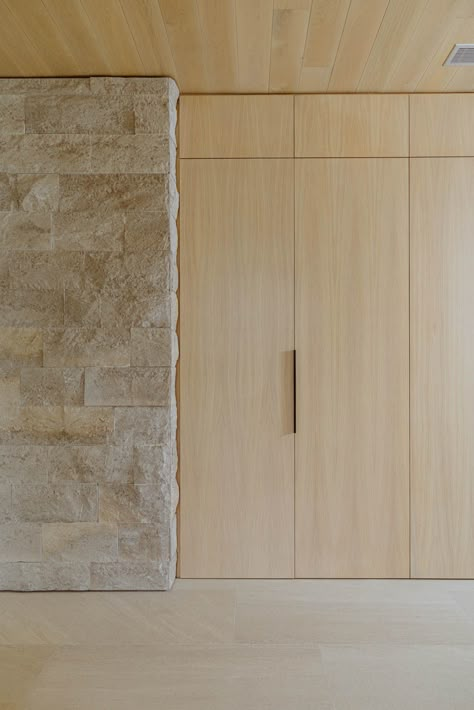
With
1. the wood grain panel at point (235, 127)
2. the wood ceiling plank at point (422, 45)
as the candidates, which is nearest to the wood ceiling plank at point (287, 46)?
the wood grain panel at point (235, 127)

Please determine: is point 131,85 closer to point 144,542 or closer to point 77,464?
point 77,464

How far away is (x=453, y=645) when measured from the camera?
2.41 meters

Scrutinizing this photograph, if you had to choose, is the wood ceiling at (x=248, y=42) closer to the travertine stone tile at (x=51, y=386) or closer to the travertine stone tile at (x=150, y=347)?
the travertine stone tile at (x=150, y=347)

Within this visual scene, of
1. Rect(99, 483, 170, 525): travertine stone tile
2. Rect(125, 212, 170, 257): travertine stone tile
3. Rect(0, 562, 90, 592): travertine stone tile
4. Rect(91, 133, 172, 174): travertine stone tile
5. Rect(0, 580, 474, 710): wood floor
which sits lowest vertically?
Rect(0, 580, 474, 710): wood floor

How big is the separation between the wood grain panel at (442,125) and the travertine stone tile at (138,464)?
73.9 inches

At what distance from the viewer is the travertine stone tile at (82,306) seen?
2.87m

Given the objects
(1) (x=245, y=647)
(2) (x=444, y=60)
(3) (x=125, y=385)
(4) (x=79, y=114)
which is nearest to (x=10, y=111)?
(4) (x=79, y=114)

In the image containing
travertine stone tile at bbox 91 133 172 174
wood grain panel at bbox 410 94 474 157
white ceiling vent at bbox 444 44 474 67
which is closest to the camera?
white ceiling vent at bbox 444 44 474 67

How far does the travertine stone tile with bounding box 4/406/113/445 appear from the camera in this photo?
288 cm

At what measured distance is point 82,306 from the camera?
2.88 metres

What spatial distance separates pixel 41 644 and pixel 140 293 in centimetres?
151

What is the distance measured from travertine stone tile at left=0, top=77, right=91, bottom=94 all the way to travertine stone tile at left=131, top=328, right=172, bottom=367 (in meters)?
1.13

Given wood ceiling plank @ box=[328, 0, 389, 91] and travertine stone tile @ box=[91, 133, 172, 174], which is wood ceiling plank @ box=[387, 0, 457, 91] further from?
travertine stone tile @ box=[91, 133, 172, 174]

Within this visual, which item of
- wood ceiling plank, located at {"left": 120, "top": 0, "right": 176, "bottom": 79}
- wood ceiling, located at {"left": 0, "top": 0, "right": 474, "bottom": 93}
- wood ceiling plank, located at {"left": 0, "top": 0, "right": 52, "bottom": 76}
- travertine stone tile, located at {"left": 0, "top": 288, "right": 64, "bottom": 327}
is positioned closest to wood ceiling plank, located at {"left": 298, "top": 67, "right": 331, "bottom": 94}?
wood ceiling, located at {"left": 0, "top": 0, "right": 474, "bottom": 93}
